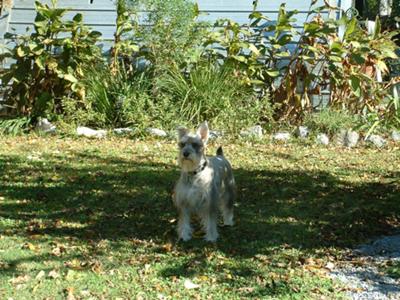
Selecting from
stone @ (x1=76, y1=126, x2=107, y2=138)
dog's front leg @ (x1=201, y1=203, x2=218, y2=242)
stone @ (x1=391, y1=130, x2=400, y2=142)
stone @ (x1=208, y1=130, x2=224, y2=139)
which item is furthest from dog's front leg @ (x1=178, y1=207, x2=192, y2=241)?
stone @ (x1=391, y1=130, x2=400, y2=142)

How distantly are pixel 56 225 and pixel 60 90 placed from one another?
619 centimetres

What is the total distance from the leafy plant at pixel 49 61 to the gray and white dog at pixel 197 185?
21.0 feet

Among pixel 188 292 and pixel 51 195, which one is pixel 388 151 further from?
pixel 188 292

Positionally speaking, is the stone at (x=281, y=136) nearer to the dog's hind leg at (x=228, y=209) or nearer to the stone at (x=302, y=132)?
the stone at (x=302, y=132)

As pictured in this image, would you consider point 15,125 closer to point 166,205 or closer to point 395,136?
point 166,205

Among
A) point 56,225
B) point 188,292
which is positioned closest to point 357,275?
point 188,292

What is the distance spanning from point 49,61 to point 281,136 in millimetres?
4425

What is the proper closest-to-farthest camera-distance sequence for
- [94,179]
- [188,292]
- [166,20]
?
[188,292] < [94,179] < [166,20]

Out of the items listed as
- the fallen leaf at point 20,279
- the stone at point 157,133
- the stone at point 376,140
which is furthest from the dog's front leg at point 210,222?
the stone at point 376,140

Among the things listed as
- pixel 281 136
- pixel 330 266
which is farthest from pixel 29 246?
pixel 281 136

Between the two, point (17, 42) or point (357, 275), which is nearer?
point (357, 275)

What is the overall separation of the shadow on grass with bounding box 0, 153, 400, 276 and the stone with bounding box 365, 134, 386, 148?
2.79 meters

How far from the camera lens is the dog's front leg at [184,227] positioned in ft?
19.2

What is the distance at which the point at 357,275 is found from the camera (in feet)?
17.4
